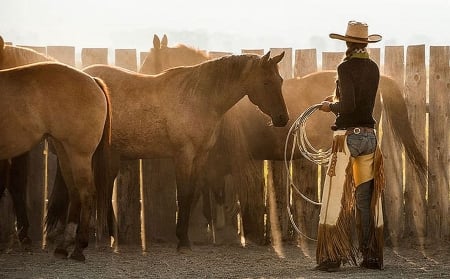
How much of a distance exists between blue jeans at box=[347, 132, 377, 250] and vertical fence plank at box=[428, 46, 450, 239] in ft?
8.11

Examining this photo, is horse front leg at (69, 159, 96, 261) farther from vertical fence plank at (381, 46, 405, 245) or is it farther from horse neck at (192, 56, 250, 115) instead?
vertical fence plank at (381, 46, 405, 245)

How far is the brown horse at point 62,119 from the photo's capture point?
7.37m

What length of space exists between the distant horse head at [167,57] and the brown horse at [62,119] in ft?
6.10

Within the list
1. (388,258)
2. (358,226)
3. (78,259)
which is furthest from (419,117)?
(78,259)

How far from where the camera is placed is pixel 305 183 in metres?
9.48

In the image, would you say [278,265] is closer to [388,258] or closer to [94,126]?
[388,258]

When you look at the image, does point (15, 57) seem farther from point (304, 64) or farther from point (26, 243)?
point (304, 64)

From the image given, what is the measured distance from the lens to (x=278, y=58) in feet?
27.5

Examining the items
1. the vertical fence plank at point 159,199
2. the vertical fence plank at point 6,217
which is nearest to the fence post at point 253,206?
the vertical fence plank at point 159,199

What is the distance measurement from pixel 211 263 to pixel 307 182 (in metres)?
2.13

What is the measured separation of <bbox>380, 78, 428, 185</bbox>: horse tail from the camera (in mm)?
8812

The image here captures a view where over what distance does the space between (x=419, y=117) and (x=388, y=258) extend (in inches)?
75.7

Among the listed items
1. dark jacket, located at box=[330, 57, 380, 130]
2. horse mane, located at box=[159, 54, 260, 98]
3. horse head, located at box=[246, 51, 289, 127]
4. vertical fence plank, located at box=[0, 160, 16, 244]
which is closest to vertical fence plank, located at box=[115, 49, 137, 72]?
horse mane, located at box=[159, 54, 260, 98]

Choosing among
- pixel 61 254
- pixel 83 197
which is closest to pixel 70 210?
pixel 83 197
